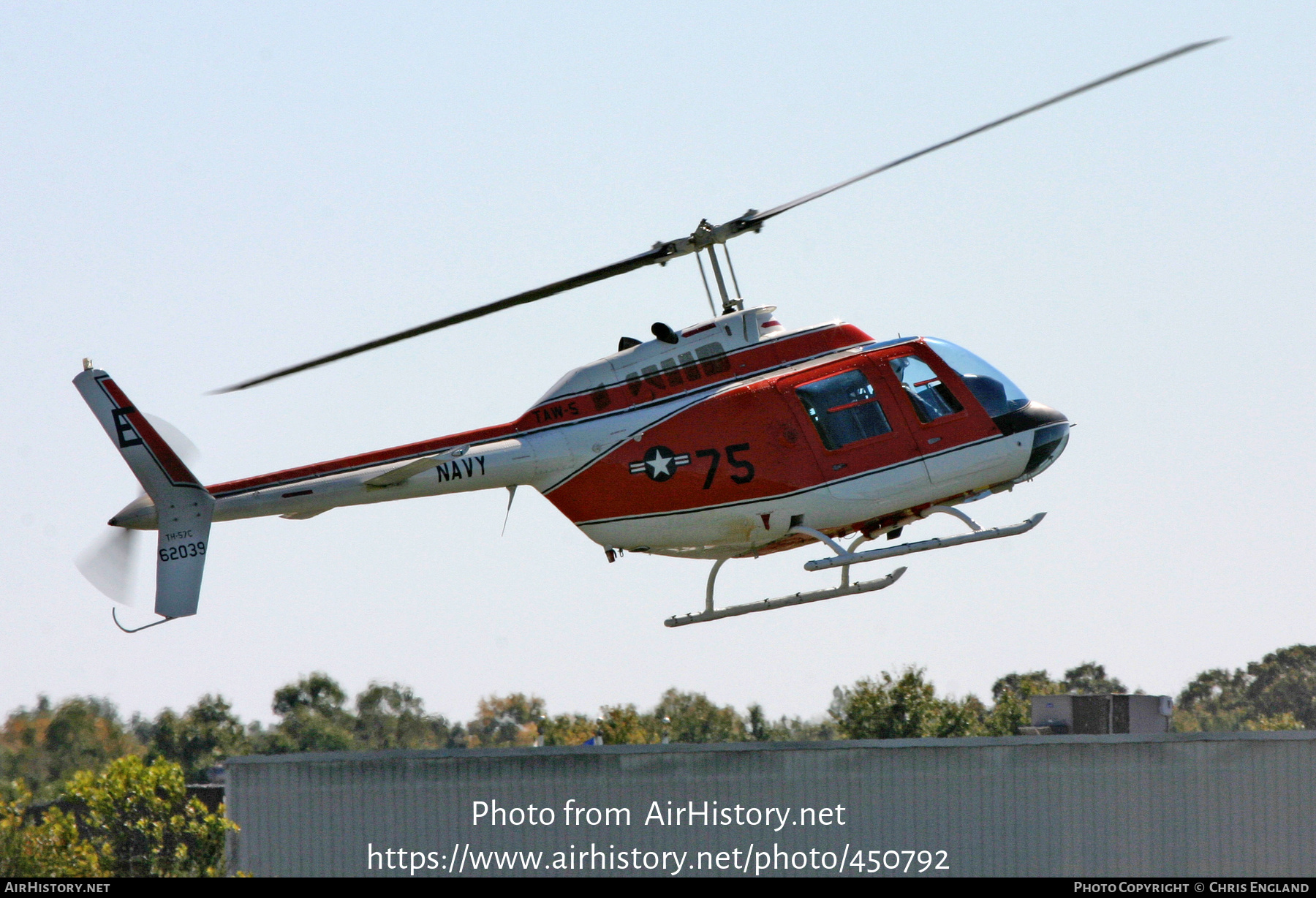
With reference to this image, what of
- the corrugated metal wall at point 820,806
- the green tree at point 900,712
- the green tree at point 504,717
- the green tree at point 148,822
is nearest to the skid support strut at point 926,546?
the corrugated metal wall at point 820,806

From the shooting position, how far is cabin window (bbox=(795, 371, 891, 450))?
76.5ft

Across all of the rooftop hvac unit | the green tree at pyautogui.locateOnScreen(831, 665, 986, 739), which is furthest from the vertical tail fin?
the green tree at pyautogui.locateOnScreen(831, 665, 986, 739)

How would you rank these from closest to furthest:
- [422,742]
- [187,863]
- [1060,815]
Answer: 1. [1060,815]
2. [187,863]
3. [422,742]

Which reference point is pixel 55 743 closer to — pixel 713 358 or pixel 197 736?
pixel 713 358

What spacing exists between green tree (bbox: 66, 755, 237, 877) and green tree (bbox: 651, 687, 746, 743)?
46.9m

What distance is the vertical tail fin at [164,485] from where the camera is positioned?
22.7 m

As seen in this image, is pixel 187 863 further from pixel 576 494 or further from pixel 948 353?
pixel 948 353

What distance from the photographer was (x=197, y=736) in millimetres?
71312

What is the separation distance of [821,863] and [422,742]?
189ft

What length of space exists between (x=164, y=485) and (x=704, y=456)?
7.52 m

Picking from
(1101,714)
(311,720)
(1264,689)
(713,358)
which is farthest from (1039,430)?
(1264,689)

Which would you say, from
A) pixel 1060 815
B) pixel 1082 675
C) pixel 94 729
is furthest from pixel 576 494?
pixel 1082 675

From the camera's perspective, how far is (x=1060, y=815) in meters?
26.9

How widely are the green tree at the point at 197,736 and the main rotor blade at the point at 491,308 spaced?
159ft
